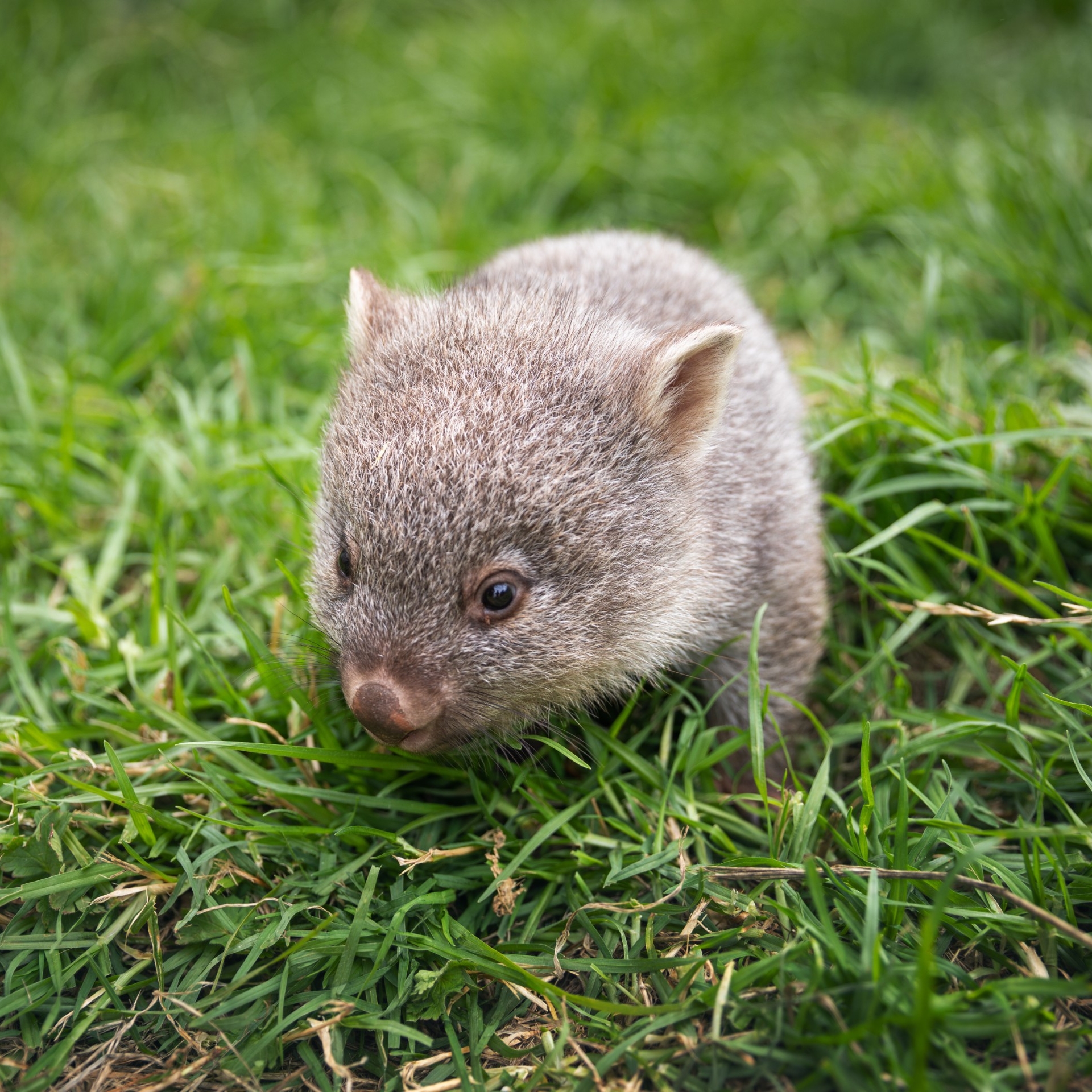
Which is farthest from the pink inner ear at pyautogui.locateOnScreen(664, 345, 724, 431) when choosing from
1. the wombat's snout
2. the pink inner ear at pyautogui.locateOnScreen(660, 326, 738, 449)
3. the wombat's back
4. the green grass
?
the wombat's snout

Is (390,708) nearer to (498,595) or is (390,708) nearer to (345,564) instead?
(498,595)

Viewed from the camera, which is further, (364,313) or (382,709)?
(364,313)

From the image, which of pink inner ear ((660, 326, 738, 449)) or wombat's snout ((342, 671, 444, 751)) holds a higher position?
pink inner ear ((660, 326, 738, 449))

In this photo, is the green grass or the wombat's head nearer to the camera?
the green grass

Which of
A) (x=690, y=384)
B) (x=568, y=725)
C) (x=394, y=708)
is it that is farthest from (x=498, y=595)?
(x=690, y=384)

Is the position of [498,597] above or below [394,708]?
above

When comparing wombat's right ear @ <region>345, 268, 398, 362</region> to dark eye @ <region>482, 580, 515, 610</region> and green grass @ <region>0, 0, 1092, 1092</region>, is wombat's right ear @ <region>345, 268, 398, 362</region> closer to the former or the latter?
green grass @ <region>0, 0, 1092, 1092</region>

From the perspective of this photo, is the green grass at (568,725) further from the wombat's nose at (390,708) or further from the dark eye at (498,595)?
the dark eye at (498,595)

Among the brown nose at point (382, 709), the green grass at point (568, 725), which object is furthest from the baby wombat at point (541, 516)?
the green grass at point (568, 725)
